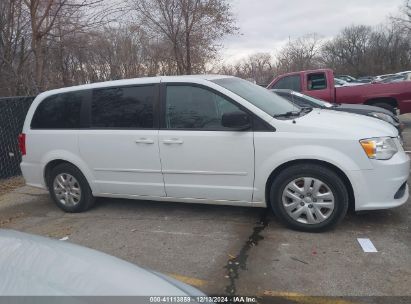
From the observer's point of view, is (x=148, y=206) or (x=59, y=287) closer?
(x=59, y=287)

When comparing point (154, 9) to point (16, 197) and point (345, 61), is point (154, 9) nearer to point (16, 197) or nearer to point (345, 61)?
point (16, 197)

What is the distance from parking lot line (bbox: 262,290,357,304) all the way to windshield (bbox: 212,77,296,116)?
2.07m

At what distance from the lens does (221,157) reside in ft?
15.5

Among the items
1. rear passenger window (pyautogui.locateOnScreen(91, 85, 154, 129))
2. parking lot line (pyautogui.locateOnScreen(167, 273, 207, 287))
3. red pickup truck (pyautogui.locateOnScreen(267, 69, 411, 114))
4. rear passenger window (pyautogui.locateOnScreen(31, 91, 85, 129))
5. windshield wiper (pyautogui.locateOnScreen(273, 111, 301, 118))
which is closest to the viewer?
parking lot line (pyautogui.locateOnScreen(167, 273, 207, 287))

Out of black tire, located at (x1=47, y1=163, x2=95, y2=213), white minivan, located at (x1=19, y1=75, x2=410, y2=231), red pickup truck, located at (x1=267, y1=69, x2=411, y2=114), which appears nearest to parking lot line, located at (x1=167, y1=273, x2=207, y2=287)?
white minivan, located at (x1=19, y1=75, x2=410, y2=231)

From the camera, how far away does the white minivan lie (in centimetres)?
434

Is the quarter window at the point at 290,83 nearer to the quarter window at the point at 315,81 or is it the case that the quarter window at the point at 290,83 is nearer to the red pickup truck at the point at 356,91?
the red pickup truck at the point at 356,91

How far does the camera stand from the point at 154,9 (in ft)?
57.1

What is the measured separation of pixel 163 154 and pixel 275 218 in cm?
155

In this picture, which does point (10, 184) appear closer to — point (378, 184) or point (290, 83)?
point (378, 184)

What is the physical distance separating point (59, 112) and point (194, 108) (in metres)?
2.07

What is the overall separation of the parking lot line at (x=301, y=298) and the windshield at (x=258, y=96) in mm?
2074

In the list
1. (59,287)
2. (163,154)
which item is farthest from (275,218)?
(59,287)

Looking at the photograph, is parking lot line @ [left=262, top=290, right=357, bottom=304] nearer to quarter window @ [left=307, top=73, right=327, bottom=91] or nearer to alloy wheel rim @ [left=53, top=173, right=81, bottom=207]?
alloy wheel rim @ [left=53, top=173, right=81, bottom=207]
